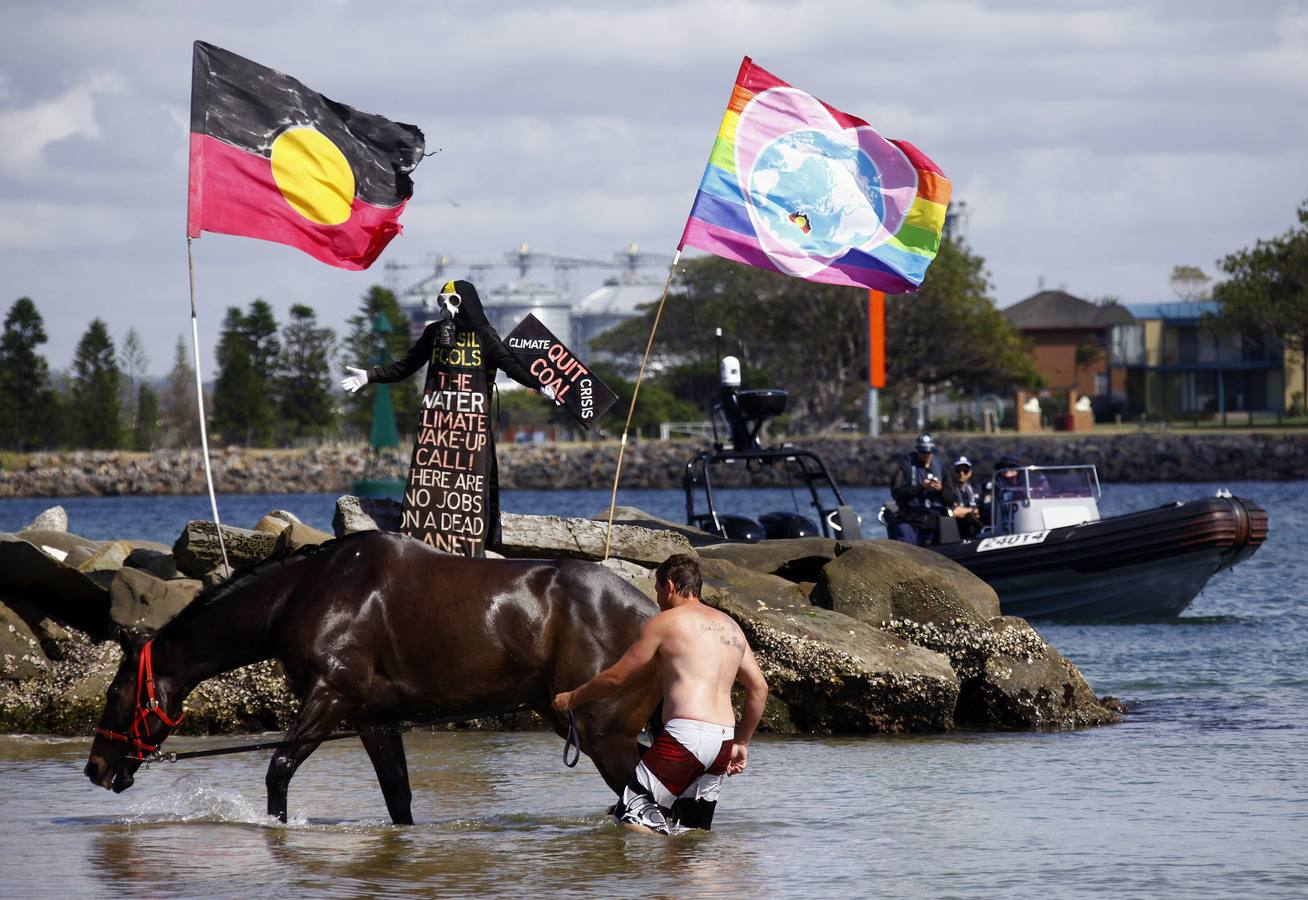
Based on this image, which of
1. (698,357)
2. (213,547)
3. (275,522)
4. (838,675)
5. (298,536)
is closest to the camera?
(838,675)

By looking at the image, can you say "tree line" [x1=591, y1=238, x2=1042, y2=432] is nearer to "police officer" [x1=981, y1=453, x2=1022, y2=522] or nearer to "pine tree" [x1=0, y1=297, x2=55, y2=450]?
"pine tree" [x1=0, y1=297, x2=55, y2=450]

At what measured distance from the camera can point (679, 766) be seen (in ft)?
28.5

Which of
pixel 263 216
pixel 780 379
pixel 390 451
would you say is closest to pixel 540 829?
pixel 263 216

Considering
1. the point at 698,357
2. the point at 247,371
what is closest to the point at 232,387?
the point at 247,371

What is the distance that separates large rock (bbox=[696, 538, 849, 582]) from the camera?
53.9 feet

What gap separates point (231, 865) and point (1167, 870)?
4477 millimetres

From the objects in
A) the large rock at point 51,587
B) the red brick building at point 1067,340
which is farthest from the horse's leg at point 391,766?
the red brick building at point 1067,340

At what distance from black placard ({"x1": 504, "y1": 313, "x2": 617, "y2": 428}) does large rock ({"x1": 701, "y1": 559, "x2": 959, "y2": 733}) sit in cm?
210

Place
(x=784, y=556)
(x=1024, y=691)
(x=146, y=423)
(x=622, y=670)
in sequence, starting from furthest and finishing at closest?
(x=146, y=423)
(x=784, y=556)
(x=1024, y=691)
(x=622, y=670)

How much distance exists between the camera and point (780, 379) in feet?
306

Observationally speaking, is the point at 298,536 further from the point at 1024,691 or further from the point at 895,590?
the point at 1024,691

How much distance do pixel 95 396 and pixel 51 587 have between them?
92299 mm

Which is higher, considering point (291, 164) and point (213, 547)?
point (291, 164)

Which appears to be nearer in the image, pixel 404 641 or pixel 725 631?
pixel 725 631
